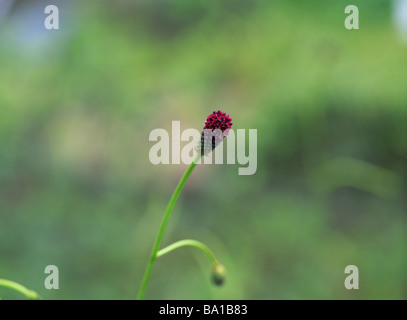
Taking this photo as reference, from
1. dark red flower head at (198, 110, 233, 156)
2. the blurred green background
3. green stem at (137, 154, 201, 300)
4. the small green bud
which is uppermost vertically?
the blurred green background

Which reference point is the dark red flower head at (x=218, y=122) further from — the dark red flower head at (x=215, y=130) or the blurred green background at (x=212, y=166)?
the blurred green background at (x=212, y=166)

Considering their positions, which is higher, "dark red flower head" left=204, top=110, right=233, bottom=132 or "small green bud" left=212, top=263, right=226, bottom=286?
"dark red flower head" left=204, top=110, right=233, bottom=132

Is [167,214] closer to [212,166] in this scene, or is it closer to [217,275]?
[217,275]

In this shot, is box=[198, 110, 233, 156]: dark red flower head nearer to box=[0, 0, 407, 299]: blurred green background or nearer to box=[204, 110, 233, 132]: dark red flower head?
box=[204, 110, 233, 132]: dark red flower head

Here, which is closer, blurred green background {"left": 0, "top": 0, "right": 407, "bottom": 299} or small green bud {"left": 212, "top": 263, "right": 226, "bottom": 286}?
small green bud {"left": 212, "top": 263, "right": 226, "bottom": 286}

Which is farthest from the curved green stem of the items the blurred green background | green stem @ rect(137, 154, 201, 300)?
the blurred green background

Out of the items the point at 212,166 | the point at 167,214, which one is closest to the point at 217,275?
the point at 167,214

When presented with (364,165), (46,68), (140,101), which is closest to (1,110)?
(46,68)

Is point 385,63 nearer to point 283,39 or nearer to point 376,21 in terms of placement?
point 376,21
